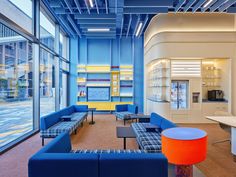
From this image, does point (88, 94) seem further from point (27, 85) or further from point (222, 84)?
point (222, 84)

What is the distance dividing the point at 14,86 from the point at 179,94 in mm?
6095

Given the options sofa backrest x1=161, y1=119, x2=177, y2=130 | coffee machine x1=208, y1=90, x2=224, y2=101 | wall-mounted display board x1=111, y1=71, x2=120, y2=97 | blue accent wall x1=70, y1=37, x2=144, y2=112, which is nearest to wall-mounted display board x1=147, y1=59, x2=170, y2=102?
blue accent wall x1=70, y1=37, x2=144, y2=112

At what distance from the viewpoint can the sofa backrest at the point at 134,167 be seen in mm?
2062

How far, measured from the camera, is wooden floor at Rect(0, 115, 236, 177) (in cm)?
335

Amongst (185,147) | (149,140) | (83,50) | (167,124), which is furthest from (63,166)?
(83,50)

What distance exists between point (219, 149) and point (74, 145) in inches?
139

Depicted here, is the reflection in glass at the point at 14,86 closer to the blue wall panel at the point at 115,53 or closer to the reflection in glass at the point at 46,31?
the reflection in glass at the point at 46,31

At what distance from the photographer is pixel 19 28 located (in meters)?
A: 4.66

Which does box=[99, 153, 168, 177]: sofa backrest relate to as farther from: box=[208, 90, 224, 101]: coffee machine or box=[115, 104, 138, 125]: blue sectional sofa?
box=[208, 90, 224, 101]: coffee machine

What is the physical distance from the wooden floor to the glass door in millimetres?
1553

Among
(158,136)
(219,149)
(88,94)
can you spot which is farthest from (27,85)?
(219,149)

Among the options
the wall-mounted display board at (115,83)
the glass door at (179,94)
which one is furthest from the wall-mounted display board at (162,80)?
the wall-mounted display board at (115,83)

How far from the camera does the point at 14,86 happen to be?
4.95 m

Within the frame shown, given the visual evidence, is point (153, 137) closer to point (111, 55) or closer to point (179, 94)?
point (179, 94)
